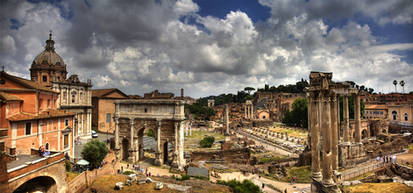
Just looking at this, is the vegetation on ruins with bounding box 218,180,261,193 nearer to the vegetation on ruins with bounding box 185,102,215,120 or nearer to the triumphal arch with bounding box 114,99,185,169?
the triumphal arch with bounding box 114,99,185,169

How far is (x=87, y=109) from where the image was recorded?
36656 mm

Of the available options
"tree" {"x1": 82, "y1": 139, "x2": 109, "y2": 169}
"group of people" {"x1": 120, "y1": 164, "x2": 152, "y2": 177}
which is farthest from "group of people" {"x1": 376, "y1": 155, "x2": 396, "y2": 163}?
"tree" {"x1": 82, "y1": 139, "x2": 109, "y2": 169}

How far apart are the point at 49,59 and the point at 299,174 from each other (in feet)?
141

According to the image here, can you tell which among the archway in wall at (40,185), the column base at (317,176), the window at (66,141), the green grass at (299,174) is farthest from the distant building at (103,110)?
the column base at (317,176)

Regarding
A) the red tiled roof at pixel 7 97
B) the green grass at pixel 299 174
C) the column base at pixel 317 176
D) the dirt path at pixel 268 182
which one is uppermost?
the red tiled roof at pixel 7 97

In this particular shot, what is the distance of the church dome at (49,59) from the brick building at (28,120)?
15805mm

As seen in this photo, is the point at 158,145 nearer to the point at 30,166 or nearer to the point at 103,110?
the point at 30,166

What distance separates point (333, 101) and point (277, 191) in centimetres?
1012

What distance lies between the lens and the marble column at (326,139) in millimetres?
12158

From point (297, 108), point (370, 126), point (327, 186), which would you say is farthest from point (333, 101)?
point (297, 108)

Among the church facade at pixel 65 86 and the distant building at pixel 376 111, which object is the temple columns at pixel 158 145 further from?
the distant building at pixel 376 111

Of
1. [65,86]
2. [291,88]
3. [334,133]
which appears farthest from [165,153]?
[291,88]

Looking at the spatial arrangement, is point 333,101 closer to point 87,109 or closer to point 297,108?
point 87,109

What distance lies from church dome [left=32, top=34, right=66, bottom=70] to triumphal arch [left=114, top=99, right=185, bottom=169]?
21.5 metres
